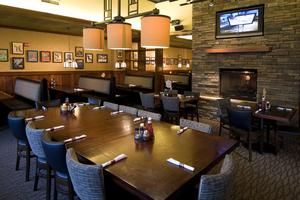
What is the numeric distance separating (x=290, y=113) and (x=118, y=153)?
129 inches

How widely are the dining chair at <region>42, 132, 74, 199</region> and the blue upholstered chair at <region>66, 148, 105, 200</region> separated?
15.6 inches

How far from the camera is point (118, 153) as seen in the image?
210cm

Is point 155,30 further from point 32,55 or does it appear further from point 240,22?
point 32,55

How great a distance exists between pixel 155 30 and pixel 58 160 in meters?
1.58

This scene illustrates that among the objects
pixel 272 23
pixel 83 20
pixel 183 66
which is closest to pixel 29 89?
pixel 83 20

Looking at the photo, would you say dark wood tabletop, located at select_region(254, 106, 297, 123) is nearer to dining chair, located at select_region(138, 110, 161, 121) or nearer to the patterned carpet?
the patterned carpet

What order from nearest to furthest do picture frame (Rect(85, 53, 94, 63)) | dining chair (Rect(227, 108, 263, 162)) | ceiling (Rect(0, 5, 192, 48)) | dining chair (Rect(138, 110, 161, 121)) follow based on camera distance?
dining chair (Rect(138, 110, 161, 121)), dining chair (Rect(227, 108, 263, 162)), ceiling (Rect(0, 5, 192, 48)), picture frame (Rect(85, 53, 94, 63))

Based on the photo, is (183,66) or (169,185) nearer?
(169,185)

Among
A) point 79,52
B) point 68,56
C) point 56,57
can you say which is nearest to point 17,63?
point 56,57

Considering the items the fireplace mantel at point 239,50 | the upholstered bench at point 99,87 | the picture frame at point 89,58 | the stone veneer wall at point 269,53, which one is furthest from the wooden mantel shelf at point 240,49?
the picture frame at point 89,58

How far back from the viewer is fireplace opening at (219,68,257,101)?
5.93 metres

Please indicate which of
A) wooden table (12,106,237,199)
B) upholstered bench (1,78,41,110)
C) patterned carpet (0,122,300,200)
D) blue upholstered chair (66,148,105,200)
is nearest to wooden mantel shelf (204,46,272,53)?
patterned carpet (0,122,300,200)

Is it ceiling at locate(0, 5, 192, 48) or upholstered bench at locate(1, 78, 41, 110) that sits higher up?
ceiling at locate(0, 5, 192, 48)

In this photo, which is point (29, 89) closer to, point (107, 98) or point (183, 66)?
point (107, 98)
